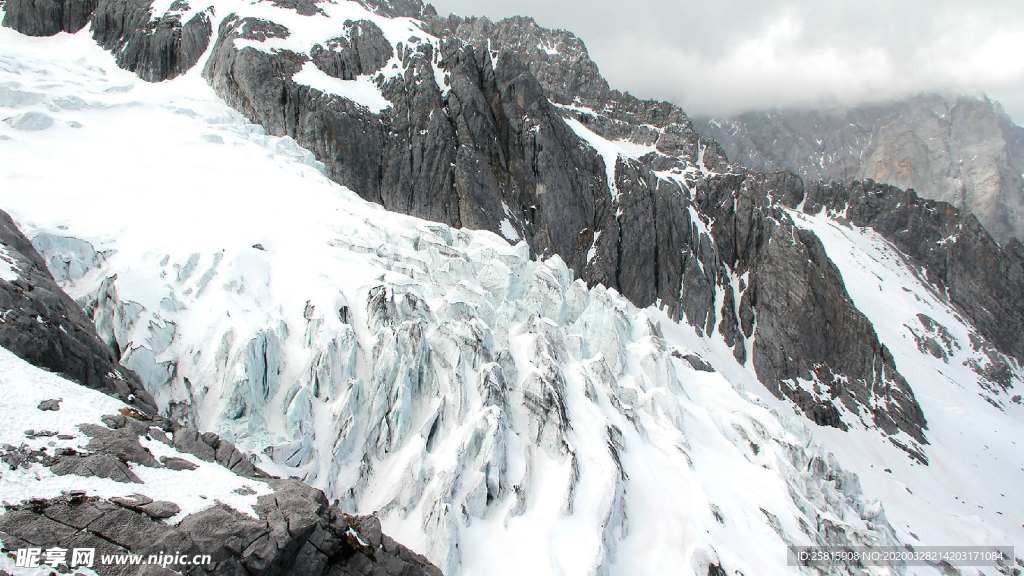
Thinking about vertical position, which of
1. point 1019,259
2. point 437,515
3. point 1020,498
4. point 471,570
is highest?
point 1019,259

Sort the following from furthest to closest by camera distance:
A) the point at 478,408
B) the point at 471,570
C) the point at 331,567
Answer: the point at 478,408, the point at 471,570, the point at 331,567

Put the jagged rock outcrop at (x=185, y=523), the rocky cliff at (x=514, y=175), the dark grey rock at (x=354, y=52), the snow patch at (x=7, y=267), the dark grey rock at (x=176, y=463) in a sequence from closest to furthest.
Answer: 1. the jagged rock outcrop at (x=185, y=523)
2. the dark grey rock at (x=176, y=463)
3. the snow patch at (x=7, y=267)
4. the rocky cliff at (x=514, y=175)
5. the dark grey rock at (x=354, y=52)

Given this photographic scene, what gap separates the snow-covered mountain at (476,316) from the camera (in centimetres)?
2341

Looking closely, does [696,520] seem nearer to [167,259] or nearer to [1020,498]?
[167,259]

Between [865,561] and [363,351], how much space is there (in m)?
32.7

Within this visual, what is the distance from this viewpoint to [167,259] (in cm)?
2773

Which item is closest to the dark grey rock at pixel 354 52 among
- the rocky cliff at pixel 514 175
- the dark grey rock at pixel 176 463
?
the rocky cliff at pixel 514 175

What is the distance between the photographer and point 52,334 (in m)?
16.7

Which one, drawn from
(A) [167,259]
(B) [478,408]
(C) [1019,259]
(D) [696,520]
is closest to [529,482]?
(B) [478,408]

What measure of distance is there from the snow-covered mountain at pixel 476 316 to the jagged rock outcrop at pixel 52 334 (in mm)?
1591

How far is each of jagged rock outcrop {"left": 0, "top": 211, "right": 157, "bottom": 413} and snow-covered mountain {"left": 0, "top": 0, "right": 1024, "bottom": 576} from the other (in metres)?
1.59

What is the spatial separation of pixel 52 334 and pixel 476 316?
65.9 ft

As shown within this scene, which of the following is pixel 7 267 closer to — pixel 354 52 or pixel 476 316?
pixel 476 316

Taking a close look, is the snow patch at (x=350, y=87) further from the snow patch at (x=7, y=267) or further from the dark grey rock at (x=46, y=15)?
the snow patch at (x=7, y=267)
